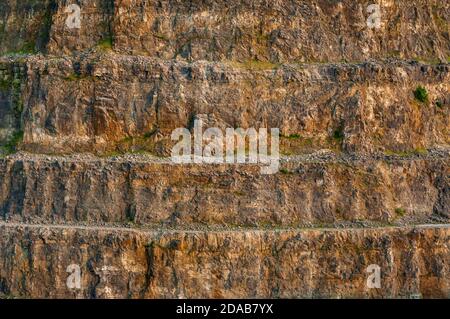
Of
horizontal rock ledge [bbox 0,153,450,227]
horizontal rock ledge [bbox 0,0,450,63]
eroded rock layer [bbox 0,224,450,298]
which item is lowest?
eroded rock layer [bbox 0,224,450,298]

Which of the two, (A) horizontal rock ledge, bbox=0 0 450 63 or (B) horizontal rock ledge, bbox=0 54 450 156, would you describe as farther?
(A) horizontal rock ledge, bbox=0 0 450 63

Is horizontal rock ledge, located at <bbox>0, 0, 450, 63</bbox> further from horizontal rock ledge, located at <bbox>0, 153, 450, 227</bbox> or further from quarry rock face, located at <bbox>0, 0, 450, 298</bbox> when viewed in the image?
horizontal rock ledge, located at <bbox>0, 153, 450, 227</bbox>

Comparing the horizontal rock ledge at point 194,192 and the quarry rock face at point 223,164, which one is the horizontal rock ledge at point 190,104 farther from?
the horizontal rock ledge at point 194,192

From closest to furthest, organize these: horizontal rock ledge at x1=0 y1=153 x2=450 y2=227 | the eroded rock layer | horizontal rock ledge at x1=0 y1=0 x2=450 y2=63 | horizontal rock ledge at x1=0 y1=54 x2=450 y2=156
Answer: the eroded rock layer < horizontal rock ledge at x1=0 y1=153 x2=450 y2=227 < horizontal rock ledge at x1=0 y1=54 x2=450 y2=156 < horizontal rock ledge at x1=0 y1=0 x2=450 y2=63

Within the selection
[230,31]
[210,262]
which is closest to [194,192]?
[210,262]

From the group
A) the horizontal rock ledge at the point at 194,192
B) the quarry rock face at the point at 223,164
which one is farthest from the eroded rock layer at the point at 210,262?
the horizontal rock ledge at the point at 194,192

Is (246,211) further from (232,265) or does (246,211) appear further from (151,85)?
(151,85)

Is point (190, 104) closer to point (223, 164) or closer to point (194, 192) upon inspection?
point (223, 164)

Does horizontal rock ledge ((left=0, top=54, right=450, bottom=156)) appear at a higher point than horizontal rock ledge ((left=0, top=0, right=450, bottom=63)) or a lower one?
lower

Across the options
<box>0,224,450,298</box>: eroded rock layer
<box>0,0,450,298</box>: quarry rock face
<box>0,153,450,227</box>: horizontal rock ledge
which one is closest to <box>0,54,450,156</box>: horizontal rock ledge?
<box>0,0,450,298</box>: quarry rock face
